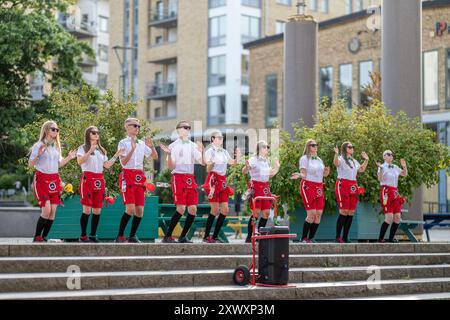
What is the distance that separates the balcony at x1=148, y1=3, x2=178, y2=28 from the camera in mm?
60062

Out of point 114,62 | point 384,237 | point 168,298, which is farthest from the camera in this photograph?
point 114,62

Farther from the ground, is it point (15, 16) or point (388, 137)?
point (15, 16)

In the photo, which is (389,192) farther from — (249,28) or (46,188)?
(249,28)

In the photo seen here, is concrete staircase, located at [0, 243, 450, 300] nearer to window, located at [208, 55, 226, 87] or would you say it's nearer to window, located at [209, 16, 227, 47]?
window, located at [208, 55, 226, 87]

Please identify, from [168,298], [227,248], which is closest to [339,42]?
[227,248]

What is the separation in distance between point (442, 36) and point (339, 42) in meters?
6.51

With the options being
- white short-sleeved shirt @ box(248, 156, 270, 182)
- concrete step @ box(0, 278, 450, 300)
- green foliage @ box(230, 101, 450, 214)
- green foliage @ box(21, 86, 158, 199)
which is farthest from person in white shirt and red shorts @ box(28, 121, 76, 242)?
green foliage @ box(230, 101, 450, 214)

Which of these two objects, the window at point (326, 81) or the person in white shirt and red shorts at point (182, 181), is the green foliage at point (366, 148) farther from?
the window at point (326, 81)

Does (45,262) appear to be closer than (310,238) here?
Yes

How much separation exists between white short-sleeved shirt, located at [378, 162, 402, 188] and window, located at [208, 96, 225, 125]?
39.9 m

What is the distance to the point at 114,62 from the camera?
2574 inches

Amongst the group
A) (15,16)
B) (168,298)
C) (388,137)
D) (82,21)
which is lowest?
(168,298)

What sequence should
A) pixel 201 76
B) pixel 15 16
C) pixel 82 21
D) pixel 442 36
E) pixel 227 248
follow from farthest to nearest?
pixel 82 21 < pixel 201 76 < pixel 442 36 < pixel 15 16 < pixel 227 248
